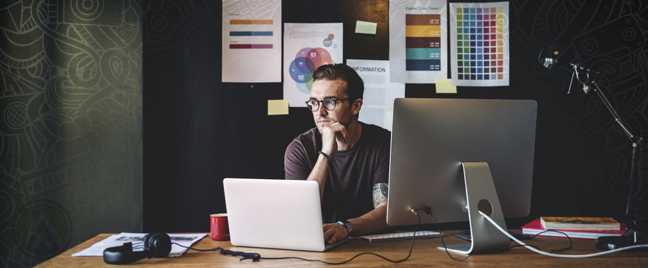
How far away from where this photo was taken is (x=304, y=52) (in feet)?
6.86

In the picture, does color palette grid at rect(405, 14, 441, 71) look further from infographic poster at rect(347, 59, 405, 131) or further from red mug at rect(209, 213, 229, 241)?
red mug at rect(209, 213, 229, 241)

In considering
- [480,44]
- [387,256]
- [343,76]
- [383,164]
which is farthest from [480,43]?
[387,256]

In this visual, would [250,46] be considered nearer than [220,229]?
No

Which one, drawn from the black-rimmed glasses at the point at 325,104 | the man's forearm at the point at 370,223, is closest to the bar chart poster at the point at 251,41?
the black-rimmed glasses at the point at 325,104

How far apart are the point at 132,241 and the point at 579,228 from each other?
1584 mm

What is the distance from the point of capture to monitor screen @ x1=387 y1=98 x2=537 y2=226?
3.59ft

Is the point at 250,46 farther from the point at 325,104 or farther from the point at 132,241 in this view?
the point at 132,241

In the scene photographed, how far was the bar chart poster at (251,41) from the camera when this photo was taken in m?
2.07

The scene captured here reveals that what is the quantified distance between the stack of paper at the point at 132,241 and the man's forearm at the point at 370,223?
1.82 ft

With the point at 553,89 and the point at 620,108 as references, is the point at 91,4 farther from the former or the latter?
the point at 620,108

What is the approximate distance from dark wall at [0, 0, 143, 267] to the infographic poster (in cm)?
121

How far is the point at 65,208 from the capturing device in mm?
1909

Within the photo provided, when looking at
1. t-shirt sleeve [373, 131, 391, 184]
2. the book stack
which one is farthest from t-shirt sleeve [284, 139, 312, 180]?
the book stack

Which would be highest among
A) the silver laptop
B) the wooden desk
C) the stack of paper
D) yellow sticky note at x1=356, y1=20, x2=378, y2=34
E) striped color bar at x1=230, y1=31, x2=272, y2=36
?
yellow sticky note at x1=356, y1=20, x2=378, y2=34
